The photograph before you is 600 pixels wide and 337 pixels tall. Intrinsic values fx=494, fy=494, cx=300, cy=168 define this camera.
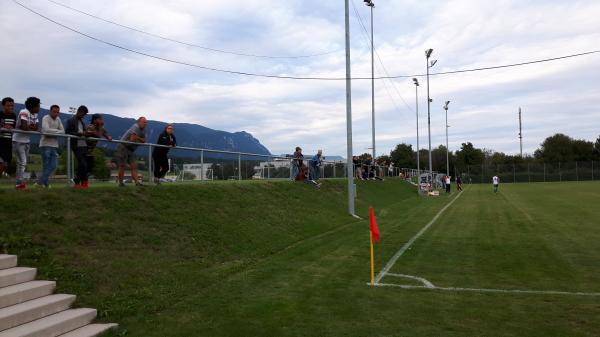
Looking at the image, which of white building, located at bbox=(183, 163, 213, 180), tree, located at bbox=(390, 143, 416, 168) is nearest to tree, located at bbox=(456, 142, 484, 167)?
tree, located at bbox=(390, 143, 416, 168)

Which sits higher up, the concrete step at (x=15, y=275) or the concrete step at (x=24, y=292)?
the concrete step at (x=15, y=275)

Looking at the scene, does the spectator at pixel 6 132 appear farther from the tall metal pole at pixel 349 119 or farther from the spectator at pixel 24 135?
the tall metal pole at pixel 349 119

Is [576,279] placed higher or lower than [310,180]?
lower

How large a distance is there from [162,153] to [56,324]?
8599mm

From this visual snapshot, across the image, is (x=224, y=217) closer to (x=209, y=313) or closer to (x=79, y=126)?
(x=79, y=126)

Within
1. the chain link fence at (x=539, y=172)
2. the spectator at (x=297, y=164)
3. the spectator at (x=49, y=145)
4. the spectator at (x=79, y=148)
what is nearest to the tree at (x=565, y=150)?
the chain link fence at (x=539, y=172)

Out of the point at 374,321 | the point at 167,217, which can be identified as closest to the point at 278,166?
the point at 167,217

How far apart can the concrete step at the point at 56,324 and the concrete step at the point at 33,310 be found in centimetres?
7

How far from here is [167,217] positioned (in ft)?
37.7

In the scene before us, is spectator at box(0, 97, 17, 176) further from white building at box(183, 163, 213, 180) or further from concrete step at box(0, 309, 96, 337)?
white building at box(183, 163, 213, 180)

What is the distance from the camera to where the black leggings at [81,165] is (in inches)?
445

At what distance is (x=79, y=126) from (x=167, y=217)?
3.00 meters

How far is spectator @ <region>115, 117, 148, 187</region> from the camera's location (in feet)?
42.2

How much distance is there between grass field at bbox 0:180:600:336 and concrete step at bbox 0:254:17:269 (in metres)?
0.20
